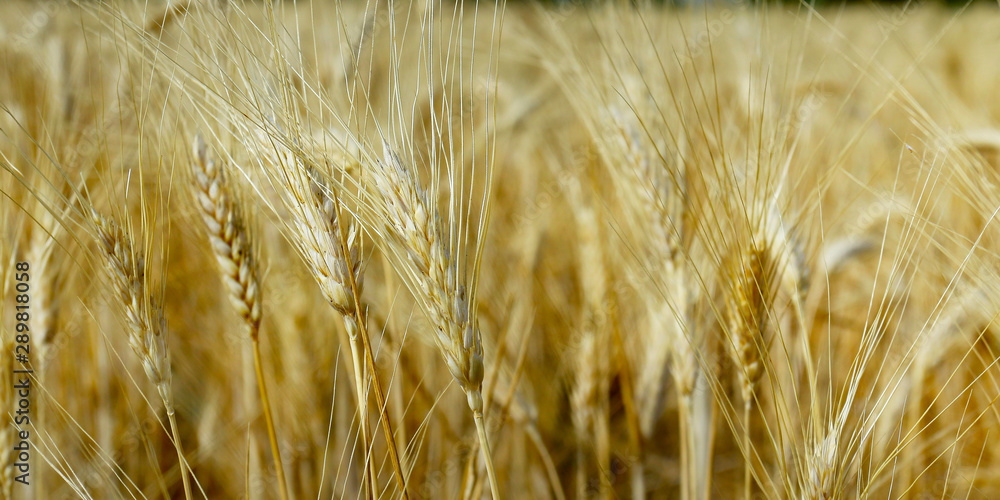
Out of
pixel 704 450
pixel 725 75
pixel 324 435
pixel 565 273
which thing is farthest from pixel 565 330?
pixel 725 75

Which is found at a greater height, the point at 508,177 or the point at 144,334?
the point at 508,177

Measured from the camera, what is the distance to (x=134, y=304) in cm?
55

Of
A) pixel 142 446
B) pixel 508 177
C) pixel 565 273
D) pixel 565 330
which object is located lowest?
pixel 142 446

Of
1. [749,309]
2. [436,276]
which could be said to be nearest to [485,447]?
[436,276]

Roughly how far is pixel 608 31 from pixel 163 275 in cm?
100

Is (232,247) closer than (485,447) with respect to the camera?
No

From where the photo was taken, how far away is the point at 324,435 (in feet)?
3.64

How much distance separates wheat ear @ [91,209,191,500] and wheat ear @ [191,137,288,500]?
0.08 metres

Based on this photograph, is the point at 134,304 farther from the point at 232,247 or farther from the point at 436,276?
the point at 436,276

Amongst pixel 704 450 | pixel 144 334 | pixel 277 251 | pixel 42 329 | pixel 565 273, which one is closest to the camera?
pixel 144 334

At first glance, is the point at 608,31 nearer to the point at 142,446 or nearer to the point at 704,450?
the point at 704,450

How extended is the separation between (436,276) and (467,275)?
0.07 m

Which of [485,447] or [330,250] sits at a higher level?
[330,250]

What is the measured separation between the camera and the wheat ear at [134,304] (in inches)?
21.5
